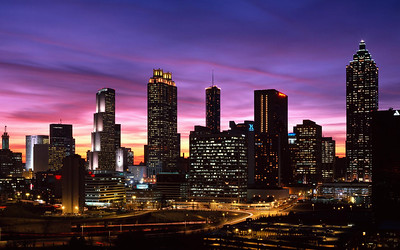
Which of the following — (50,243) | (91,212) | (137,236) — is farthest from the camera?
(91,212)

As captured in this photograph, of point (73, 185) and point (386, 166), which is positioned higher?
point (386, 166)

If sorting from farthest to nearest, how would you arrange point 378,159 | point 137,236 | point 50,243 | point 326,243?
point 378,159 < point 137,236 < point 50,243 < point 326,243

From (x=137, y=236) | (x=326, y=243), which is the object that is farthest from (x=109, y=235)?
Result: (x=326, y=243)

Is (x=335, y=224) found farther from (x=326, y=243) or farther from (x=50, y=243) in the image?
(x=50, y=243)

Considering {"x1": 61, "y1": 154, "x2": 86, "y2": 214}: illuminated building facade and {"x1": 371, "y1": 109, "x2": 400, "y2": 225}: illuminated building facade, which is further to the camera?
{"x1": 61, "y1": 154, "x2": 86, "y2": 214}: illuminated building facade

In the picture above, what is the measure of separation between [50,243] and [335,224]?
7660 centimetres

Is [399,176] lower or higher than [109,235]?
higher

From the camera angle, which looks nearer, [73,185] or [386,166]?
[386,166]

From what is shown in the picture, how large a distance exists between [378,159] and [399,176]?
298 inches

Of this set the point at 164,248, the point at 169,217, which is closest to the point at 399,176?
the point at 164,248

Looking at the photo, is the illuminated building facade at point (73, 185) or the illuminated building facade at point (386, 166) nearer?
the illuminated building facade at point (386, 166)

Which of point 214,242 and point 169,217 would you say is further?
point 169,217

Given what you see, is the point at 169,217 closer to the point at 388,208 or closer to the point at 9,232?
the point at 9,232

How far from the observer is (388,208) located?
137125 mm
